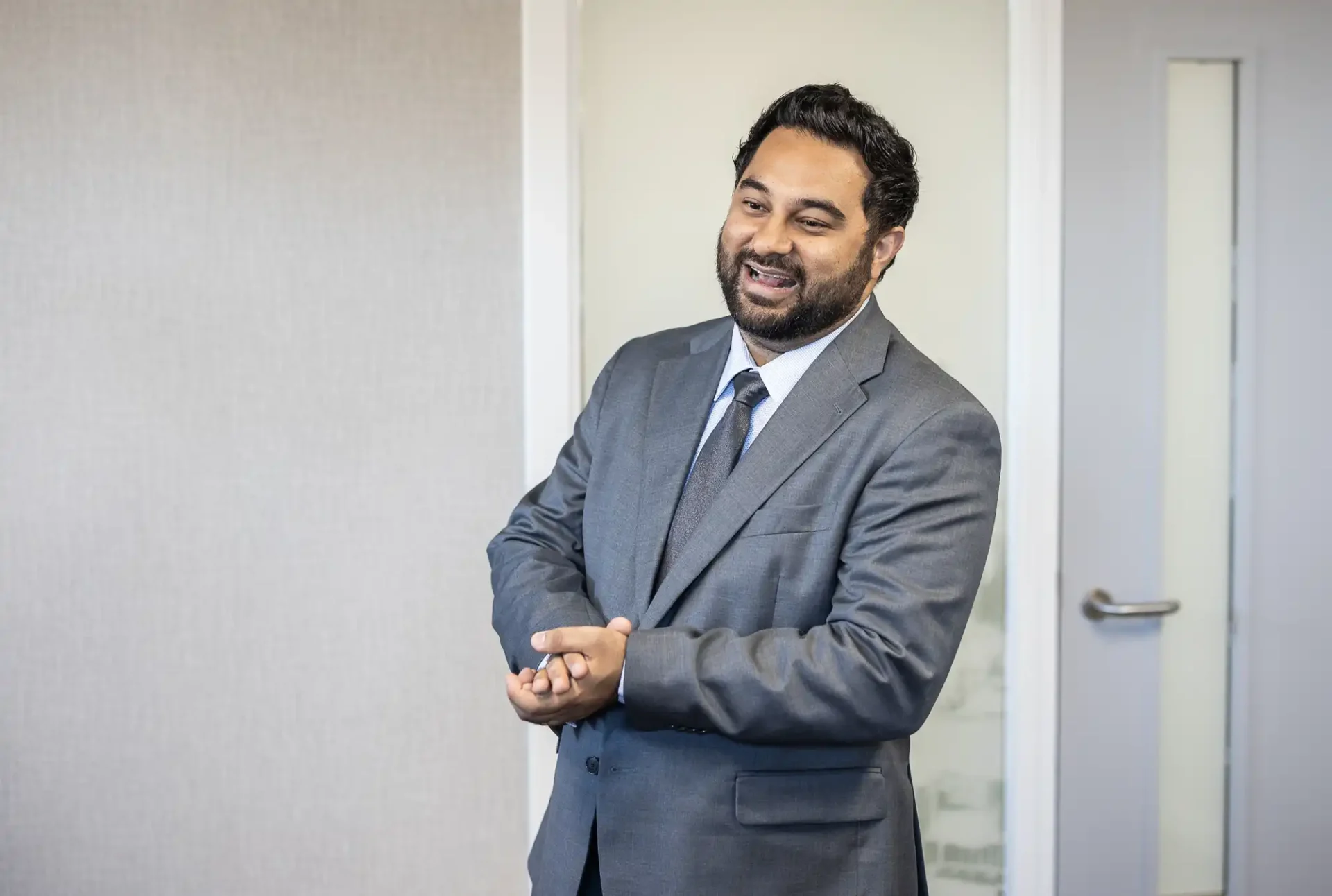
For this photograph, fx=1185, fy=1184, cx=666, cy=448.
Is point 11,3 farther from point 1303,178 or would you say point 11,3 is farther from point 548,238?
point 1303,178

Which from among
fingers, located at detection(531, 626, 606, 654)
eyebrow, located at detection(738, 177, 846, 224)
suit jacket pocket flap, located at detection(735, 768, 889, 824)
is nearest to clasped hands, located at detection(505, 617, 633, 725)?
fingers, located at detection(531, 626, 606, 654)

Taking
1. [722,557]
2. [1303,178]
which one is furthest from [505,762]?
[1303,178]

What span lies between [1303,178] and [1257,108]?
0.17m

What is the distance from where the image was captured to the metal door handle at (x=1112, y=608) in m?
2.33

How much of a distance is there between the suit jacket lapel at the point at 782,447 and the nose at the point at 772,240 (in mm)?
147

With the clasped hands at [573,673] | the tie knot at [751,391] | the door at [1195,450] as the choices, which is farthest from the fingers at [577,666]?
the door at [1195,450]

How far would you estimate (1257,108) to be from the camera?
2.33m

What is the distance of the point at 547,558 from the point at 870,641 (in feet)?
1.58

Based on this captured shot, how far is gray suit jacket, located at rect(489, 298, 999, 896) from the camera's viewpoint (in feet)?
4.56

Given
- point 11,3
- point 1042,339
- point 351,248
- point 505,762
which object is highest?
point 11,3

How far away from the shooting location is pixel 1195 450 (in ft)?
7.79

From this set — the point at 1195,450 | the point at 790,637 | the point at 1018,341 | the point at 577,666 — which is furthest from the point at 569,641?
the point at 1195,450

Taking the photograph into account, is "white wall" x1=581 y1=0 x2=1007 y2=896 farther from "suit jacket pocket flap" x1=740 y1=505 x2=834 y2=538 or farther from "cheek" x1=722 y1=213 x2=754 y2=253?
"suit jacket pocket flap" x1=740 y1=505 x2=834 y2=538

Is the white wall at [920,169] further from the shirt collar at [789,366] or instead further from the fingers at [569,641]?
the fingers at [569,641]
